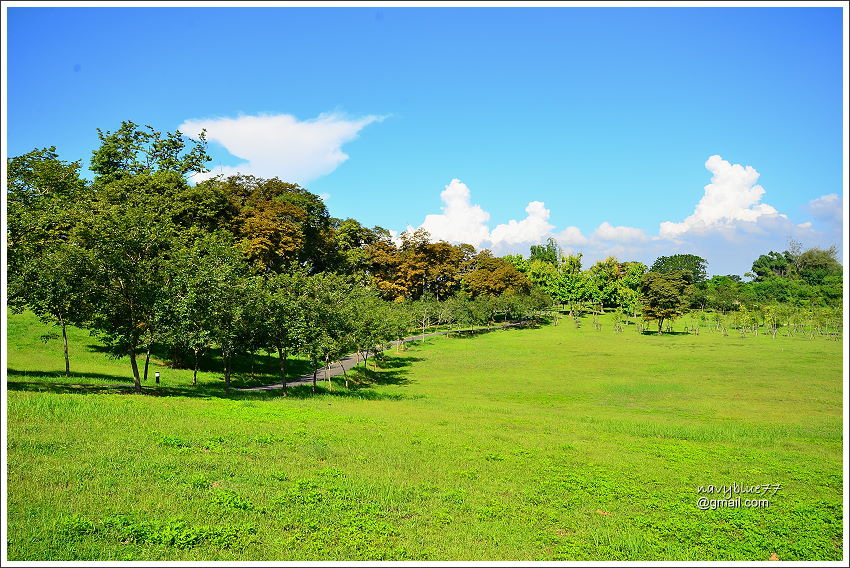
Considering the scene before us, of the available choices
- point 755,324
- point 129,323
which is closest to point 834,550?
point 129,323

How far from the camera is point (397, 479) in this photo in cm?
1413

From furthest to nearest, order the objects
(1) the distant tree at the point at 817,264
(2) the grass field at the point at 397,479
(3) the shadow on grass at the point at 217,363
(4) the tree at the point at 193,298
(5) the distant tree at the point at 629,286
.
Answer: (1) the distant tree at the point at 817,264 < (5) the distant tree at the point at 629,286 < (3) the shadow on grass at the point at 217,363 < (4) the tree at the point at 193,298 < (2) the grass field at the point at 397,479

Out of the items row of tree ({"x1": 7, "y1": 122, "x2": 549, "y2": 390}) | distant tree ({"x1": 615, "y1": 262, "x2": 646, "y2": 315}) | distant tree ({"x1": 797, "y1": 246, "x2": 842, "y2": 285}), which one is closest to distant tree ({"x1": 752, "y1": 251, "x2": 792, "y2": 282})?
distant tree ({"x1": 797, "y1": 246, "x2": 842, "y2": 285})

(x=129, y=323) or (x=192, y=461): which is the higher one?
(x=129, y=323)

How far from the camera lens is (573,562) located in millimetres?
9469

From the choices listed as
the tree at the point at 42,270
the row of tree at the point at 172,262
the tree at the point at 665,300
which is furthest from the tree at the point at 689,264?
the tree at the point at 42,270

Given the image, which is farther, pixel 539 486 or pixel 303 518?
pixel 539 486

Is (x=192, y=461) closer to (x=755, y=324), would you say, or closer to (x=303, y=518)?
(x=303, y=518)

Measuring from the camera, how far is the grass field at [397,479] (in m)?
9.88

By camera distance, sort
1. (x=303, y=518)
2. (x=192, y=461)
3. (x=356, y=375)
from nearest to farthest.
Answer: (x=303, y=518)
(x=192, y=461)
(x=356, y=375)

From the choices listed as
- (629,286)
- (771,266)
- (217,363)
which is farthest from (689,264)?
(217,363)

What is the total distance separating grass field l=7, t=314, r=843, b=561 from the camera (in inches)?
389

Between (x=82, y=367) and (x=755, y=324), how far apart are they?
11309cm

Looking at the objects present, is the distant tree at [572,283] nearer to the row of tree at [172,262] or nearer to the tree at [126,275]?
the row of tree at [172,262]
